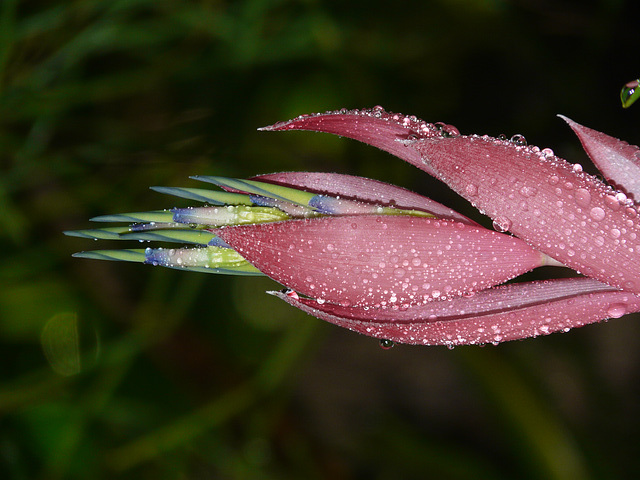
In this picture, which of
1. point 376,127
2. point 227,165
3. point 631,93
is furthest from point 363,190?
point 227,165

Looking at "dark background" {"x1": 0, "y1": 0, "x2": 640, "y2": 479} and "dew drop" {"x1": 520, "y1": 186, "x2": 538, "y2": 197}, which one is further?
"dark background" {"x1": 0, "y1": 0, "x2": 640, "y2": 479}

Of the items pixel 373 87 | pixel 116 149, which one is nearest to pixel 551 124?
pixel 373 87

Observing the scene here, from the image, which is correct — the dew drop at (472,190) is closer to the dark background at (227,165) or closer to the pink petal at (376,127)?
the pink petal at (376,127)

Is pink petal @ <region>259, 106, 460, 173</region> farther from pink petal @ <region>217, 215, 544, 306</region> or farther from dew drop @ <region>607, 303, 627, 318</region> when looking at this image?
dew drop @ <region>607, 303, 627, 318</region>

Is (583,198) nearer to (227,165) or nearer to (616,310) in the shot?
(616,310)

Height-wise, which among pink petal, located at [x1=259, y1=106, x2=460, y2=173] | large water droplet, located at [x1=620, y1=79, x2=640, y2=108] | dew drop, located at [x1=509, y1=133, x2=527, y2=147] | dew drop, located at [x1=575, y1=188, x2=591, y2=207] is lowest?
dew drop, located at [x1=575, y1=188, x2=591, y2=207]

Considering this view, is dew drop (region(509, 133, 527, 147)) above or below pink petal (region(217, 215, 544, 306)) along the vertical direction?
above

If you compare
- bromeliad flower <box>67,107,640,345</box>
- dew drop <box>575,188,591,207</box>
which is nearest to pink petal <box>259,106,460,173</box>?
bromeliad flower <box>67,107,640,345</box>
